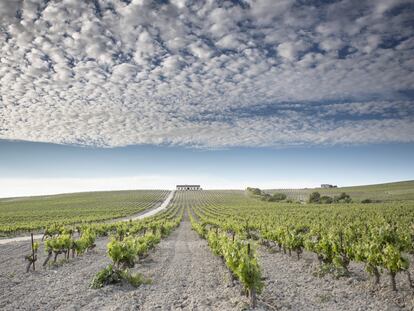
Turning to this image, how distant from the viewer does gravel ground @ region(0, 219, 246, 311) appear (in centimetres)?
1177

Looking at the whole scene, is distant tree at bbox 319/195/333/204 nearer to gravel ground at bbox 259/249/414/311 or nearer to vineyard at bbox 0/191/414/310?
vineyard at bbox 0/191/414/310

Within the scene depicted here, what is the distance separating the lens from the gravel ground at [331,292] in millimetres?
11344

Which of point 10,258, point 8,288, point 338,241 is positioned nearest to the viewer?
point 8,288

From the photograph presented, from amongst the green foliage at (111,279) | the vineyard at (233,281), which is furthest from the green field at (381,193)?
the green foliage at (111,279)

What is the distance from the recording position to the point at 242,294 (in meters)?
12.7

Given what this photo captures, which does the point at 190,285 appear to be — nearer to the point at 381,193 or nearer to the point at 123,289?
the point at 123,289

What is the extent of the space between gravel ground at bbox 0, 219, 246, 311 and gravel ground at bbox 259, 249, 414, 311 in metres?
1.76

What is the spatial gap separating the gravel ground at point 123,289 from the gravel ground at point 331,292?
5.78 ft

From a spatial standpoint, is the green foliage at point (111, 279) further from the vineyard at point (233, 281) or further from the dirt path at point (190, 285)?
the dirt path at point (190, 285)

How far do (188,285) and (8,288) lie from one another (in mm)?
7894

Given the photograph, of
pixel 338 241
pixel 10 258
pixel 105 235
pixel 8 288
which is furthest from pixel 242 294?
pixel 105 235

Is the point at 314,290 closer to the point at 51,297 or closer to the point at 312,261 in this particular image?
the point at 312,261

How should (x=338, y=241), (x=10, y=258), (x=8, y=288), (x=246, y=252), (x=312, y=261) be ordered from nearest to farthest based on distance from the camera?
(x=246, y=252) < (x=8, y=288) < (x=338, y=241) < (x=312, y=261) < (x=10, y=258)

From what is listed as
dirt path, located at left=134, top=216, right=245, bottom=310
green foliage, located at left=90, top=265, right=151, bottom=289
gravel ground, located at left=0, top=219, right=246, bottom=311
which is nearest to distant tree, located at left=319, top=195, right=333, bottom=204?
dirt path, located at left=134, top=216, right=245, bottom=310
